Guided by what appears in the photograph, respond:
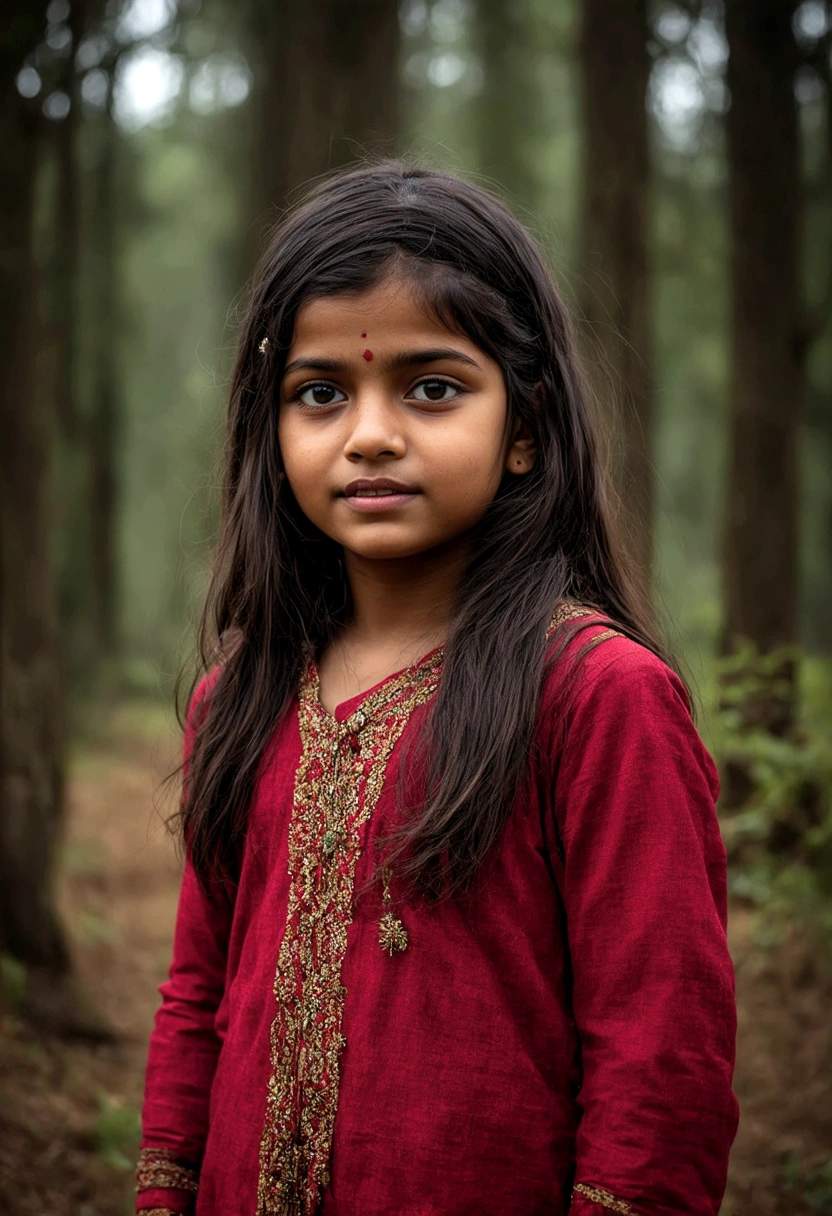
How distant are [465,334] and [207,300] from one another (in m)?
20.0

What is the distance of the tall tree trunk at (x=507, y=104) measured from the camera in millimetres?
12023

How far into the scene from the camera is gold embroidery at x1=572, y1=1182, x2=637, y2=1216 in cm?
154

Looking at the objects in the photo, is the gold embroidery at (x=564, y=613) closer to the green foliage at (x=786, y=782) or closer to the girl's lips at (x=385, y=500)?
the girl's lips at (x=385, y=500)

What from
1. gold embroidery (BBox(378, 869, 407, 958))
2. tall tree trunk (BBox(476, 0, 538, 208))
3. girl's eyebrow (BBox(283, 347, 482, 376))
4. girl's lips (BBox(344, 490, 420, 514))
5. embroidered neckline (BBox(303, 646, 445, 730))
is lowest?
gold embroidery (BBox(378, 869, 407, 958))

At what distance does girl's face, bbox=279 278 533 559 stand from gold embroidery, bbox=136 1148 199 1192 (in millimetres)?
1133

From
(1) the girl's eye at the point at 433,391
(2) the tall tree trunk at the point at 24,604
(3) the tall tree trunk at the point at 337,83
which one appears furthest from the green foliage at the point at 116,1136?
(3) the tall tree trunk at the point at 337,83

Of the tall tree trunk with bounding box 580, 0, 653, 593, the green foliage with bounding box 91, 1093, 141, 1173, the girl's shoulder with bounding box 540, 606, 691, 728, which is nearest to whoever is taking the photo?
the girl's shoulder with bounding box 540, 606, 691, 728

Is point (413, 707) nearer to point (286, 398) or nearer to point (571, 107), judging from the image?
point (286, 398)

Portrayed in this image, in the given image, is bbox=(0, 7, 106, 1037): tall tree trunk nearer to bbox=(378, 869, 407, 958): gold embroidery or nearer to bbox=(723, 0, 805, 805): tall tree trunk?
bbox=(378, 869, 407, 958): gold embroidery

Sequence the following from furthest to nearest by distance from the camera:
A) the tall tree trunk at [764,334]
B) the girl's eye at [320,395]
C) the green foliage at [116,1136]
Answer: the tall tree trunk at [764,334] < the green foliage at [116,1136] < the girl's eye at [320,395]

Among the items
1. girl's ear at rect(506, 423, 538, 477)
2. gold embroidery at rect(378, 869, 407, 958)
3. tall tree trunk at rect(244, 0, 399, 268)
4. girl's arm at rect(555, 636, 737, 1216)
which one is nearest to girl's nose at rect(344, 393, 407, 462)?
girl's ear at rect(506, 423, 538, 477)

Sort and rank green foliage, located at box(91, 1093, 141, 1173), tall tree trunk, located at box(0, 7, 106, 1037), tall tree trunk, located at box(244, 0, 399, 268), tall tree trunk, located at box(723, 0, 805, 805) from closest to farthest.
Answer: green foliage, located at box(91, 1093, 141, 1173) < tall tree trunk, located at box(0, 7, 106, 1037) < tall tree trunk, located at box(244, 0, 399, 268) < tall tree trunk, located at box(723, 0, 805, 805)

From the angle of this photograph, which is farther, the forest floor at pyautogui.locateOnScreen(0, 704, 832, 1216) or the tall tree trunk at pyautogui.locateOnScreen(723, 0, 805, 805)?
the tall tree trunk at pyautogui.locateOnScreen(723, 0, 805, 805)

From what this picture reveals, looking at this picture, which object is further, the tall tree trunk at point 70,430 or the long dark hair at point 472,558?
the tall tree trunk at point 70,430
